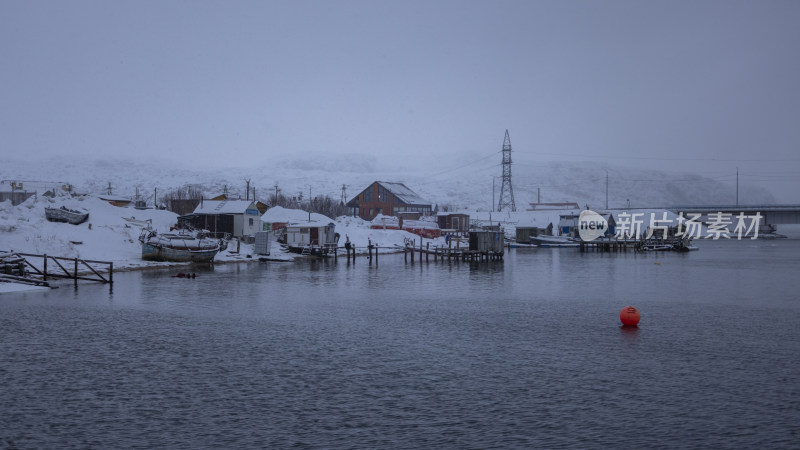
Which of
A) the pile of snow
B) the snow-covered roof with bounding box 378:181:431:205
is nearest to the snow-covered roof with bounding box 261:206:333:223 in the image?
the pile of snow

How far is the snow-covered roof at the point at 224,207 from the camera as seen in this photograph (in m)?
73.6

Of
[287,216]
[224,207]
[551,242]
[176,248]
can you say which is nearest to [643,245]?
[551,242]

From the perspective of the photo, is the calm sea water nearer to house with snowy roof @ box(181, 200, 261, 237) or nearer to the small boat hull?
the small boat hull

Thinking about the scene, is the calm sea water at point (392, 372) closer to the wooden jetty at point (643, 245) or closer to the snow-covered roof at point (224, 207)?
the snow-covered roof at point (224, 207)

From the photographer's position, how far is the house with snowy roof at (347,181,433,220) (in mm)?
127812

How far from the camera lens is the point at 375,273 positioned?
53.5 m

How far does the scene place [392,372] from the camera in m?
17.7

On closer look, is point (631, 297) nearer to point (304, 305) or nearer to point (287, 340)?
point (304, 305)

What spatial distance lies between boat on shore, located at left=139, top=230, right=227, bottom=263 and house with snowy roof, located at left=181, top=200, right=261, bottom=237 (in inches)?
522

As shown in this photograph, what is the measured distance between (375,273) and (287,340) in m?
31.2

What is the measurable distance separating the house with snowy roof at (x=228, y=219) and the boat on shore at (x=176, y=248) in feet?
43.5

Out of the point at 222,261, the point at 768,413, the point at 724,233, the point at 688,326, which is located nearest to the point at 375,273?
the point at 222,261

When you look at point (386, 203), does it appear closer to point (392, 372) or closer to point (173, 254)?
point (173, 254)

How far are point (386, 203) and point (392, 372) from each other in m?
111
